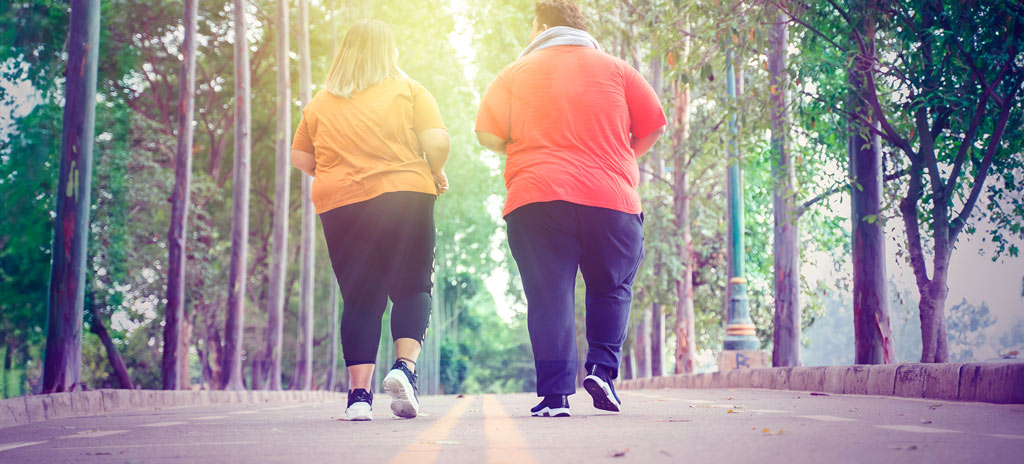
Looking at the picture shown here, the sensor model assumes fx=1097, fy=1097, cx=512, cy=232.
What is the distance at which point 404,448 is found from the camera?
3.82 m

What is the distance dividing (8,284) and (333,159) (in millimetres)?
21165

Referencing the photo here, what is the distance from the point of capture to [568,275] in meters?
5.72

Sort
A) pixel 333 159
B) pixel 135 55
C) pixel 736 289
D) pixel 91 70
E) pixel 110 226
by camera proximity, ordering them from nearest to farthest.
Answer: pixel 333 159 → pixel 91 70 → pixel 736 289 → pixel 110 226 → pixel 135 55

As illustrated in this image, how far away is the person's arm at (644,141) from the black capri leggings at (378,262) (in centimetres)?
120

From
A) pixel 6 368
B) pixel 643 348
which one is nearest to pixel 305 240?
pixel 643 348

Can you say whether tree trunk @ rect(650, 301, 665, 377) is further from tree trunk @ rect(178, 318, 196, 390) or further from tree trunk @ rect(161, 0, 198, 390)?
tree trunk @ rect(161, 0, 198, 390)

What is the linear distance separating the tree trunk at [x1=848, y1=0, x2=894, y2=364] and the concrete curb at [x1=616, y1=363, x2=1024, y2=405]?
1298mm

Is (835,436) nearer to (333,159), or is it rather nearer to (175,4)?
(333,159)

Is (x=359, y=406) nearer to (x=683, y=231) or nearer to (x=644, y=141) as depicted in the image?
(x=644, y=141)

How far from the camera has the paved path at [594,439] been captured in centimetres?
333

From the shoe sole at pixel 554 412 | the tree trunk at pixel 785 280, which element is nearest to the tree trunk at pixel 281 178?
the tree trunk at pixel 785 280

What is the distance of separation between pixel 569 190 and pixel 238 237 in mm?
18756

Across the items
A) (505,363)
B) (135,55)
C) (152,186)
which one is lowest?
(505,363)

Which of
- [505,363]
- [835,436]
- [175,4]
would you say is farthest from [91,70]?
[505,363]
